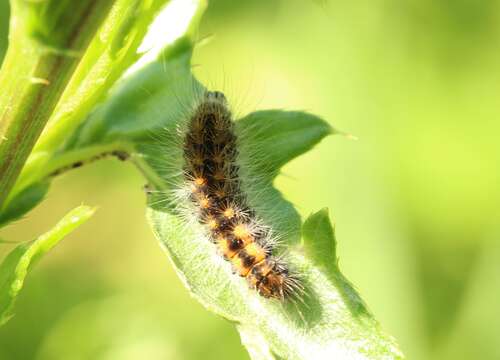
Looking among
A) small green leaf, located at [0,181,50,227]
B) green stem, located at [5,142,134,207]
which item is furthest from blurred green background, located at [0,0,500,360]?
small green leaf, located at [0,181,50,227]

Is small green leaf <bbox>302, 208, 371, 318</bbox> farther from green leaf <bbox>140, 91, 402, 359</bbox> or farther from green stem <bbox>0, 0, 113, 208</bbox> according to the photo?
green stem <bbox>0, 0, 113, 208</bbox>

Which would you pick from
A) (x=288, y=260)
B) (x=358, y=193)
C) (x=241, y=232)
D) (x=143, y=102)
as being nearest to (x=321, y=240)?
(x=288, y=260)

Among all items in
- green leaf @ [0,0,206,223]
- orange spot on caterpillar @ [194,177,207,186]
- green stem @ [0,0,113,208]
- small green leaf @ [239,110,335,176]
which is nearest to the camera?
green stem @ [0,0,113,208]

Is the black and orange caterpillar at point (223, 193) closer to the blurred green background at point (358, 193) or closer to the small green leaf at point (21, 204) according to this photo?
the small green leaf at point (21, 204)

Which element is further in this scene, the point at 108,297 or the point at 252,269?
the point at 108,297

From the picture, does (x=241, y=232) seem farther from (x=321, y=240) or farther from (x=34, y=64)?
(x=34, y=64)

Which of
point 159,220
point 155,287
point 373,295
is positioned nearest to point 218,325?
point 155,287

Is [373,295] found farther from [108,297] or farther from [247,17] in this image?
[247,17]

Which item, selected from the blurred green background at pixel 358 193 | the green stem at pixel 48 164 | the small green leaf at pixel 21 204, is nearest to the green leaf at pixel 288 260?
the green stem at pixel 48 164
